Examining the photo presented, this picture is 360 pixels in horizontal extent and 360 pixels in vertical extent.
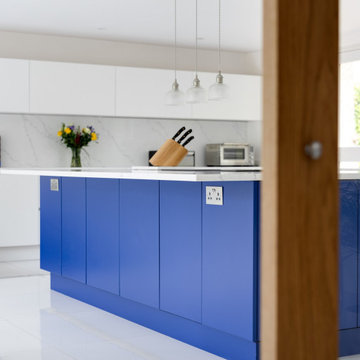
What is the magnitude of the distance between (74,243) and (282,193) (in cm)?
378

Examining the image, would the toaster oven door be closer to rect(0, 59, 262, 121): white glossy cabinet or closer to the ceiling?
rect(0, 59, 262, 121): white glossy cabinet

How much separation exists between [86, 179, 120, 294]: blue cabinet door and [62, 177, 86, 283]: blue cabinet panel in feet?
0.28

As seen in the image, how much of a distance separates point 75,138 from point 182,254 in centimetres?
359

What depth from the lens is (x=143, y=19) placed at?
6211mm

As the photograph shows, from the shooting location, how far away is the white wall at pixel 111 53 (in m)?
6.85

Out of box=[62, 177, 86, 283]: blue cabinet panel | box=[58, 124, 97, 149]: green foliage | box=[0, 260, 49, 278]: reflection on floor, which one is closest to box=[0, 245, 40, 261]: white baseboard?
box=[0, 260, 49, 278]: reflection on floor

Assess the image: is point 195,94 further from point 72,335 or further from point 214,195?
point 72,335

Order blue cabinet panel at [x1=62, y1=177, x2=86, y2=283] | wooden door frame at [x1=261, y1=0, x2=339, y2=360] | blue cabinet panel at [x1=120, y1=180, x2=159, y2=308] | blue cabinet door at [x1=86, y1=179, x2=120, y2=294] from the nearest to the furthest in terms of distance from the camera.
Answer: wooden door frame at [x1=261, y1=0, x2=339, y2=360], blue cabinet panel at [x1=120, y1=180, x2=159, y2=308], blue cabinet door at [x1=86, y1=179, x2=120, y2=294], blue cabinet panel at [x1=62, y1=177, x2=86, y2=283]

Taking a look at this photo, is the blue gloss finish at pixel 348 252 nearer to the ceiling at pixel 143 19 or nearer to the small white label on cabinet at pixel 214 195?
the small white label on cabinet at pixel 214 195

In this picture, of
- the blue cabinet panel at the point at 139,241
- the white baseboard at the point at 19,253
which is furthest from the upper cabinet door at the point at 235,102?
the blue cabinet panel at the point at 139,241

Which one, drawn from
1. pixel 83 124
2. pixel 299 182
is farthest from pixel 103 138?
pixel 299 182

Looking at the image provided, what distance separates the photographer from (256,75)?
798 centimetres

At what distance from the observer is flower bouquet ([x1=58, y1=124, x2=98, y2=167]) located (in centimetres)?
688

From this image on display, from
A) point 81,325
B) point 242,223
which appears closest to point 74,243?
point 81,325
